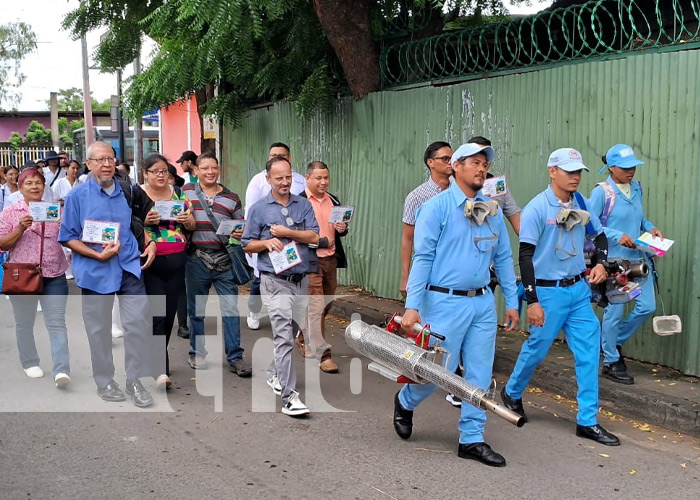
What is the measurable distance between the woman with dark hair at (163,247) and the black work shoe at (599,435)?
128 inches

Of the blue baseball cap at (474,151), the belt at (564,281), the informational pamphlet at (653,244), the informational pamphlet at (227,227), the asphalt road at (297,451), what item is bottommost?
the asphalt road at (297,451)

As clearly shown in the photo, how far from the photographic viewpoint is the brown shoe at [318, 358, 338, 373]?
7.40 meters

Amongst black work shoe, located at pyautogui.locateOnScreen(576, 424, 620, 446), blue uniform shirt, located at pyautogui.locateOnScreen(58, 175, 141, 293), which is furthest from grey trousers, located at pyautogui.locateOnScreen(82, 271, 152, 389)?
black work shoe, located at pyautogui.locateOnScreen(576, 424, 620, 446)

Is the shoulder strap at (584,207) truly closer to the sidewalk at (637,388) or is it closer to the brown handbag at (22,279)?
the sidewalk at (637,388)

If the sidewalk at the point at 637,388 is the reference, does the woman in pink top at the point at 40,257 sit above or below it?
above

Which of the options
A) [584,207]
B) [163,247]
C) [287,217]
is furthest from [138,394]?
[584,207]

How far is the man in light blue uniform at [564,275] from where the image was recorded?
5.49 metres

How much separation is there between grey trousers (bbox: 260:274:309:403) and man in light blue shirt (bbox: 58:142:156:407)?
1010 mm

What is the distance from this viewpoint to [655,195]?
6984 mm

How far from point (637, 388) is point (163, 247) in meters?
3.90

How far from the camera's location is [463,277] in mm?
5047

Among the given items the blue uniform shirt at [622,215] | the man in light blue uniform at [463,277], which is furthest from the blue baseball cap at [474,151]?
the blue uniform shirt at [622,215]

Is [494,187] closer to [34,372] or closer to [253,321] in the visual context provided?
[253,321]

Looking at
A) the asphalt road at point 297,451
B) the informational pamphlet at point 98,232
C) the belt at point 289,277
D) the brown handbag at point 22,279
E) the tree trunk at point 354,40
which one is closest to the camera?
the asphalt road at point 297,451
